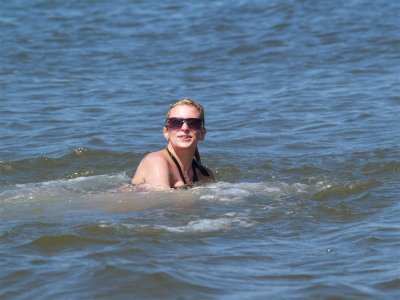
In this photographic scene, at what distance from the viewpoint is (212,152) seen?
34.8 feet

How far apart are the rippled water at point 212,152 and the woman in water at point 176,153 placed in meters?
0.19

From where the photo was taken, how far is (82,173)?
32.3ft

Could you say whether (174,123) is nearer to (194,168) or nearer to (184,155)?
(184,155)

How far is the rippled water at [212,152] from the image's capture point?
20.5 feet

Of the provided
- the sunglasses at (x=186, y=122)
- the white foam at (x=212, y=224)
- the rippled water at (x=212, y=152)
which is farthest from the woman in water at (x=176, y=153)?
the white foam at (x=212, y=224)

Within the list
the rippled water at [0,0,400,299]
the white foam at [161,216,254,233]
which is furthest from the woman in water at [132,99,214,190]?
the white foam at [161,216,254,233]

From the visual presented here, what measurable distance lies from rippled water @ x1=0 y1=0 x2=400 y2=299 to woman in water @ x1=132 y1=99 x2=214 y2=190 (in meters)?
0.19

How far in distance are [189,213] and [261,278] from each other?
1.64 m

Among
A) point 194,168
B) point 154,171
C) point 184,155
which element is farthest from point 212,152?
point 154,171

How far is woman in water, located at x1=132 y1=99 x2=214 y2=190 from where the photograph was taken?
8.26m

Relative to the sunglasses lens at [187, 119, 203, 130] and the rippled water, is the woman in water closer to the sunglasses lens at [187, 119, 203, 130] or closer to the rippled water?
the sunglasses lens at [187, 119, 203, 130]

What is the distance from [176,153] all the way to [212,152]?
214cm

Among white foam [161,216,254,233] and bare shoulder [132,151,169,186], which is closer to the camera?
white foam [161,216,254,233]

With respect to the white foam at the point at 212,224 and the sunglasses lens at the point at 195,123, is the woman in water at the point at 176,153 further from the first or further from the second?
the white foam at the point at 212,224
